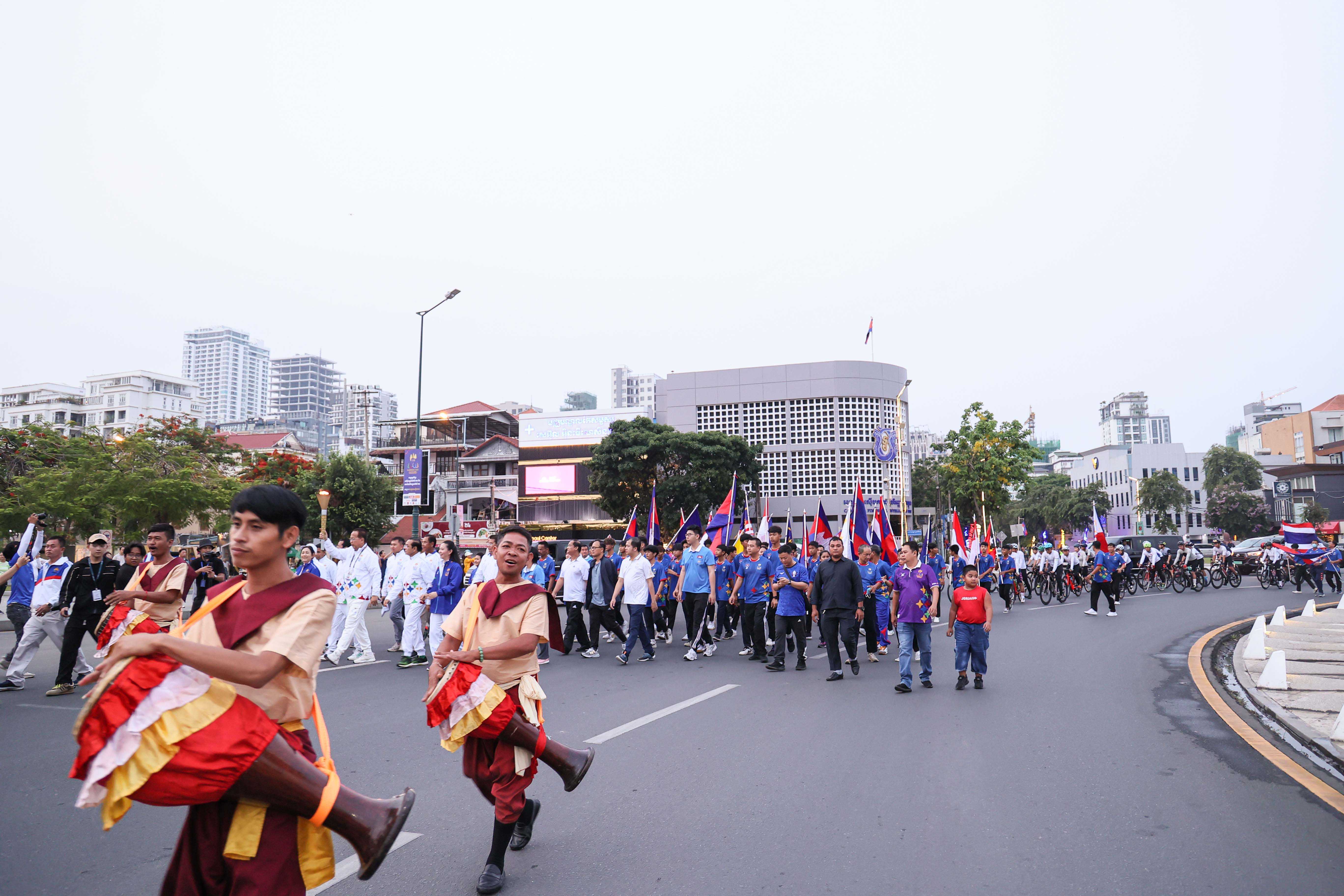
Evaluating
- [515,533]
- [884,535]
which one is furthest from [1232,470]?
[515,533]

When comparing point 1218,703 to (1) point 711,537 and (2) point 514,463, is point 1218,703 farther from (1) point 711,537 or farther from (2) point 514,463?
(2) point 514,463

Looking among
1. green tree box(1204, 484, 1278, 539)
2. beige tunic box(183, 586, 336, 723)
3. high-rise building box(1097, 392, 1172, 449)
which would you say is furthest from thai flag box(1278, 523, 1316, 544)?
high-rise building box(1097, 392, 1172, 449)

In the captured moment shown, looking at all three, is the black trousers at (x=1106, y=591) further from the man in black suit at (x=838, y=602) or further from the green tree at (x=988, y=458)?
the green tree at (x=988, y=458)

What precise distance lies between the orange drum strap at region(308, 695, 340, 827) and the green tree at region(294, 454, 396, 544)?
1943 inches

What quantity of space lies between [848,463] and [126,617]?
51.9m

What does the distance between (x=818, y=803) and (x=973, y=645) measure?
5.06 meters

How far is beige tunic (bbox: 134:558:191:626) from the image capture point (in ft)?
21.7

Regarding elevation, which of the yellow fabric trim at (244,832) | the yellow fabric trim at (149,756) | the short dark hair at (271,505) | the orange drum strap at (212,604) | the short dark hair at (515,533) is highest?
the short dark hair at (271,505)

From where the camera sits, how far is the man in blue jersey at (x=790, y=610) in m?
10.9

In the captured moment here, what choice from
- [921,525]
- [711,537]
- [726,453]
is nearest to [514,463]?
[726,453]

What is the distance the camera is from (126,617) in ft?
24.8

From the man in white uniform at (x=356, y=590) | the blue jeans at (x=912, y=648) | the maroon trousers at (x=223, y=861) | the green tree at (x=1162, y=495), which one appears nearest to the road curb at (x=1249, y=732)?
the blue jeans at (x=912, y=648)

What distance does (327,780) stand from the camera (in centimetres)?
263

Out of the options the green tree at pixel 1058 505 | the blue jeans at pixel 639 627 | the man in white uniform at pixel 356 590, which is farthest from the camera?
the green tree at pixel 1058 505
